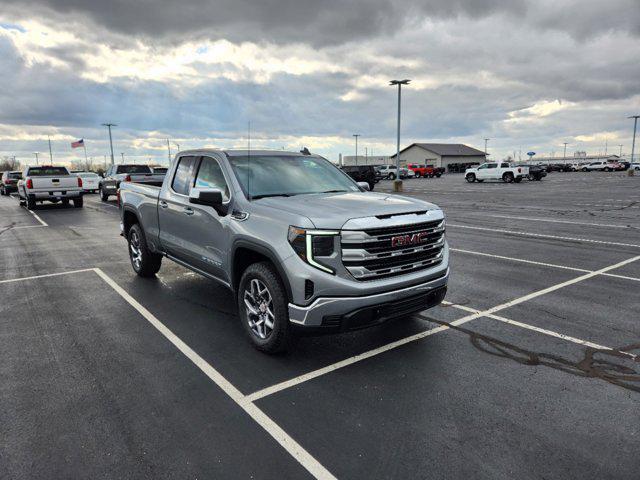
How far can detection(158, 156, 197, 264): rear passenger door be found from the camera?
5633mm

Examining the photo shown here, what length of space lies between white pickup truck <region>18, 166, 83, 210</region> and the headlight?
790 inches

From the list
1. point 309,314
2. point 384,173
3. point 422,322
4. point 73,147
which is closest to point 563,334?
point 422,322

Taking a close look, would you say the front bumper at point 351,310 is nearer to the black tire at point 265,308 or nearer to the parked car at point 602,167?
the black tire at point 265,308

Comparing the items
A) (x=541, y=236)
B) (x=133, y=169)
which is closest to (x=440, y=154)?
(x=133, y=169)

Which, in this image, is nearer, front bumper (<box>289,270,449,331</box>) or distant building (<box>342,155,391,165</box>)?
front bumper (<box>289,270,449,331</box>)

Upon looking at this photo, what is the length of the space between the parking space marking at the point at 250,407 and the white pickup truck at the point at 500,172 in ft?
137

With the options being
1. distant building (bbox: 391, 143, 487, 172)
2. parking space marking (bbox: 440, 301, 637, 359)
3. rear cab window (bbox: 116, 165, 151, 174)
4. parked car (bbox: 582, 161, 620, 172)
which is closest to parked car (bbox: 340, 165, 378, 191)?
rear cab window (bbox: 116, 165, 151, 174)

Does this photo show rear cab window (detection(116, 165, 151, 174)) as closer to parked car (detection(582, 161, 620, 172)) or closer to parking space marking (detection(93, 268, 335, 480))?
parking space marking (detection(93, 268, 335, 480))

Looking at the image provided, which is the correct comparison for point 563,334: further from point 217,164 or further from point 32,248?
point 32,248

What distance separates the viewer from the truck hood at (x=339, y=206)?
3.84 metres

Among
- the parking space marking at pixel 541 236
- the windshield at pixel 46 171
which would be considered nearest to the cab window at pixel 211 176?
the parking space marking at pixel 541 236

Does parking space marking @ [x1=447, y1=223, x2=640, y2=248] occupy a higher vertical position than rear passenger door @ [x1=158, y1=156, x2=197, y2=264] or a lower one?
lower

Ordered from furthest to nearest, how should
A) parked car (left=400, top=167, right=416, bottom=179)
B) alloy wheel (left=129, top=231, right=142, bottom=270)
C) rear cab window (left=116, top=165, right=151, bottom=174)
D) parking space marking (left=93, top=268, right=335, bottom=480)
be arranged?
parked car (left=400, top=167, right=416, bottom=179) < rear cab window (left=116, top=165, right=151, bottom=174) < alloy wheel (left=129, top=231, right=142, bottom=270) < parking space marking (left=93, top=268, right=335, bottom=480)

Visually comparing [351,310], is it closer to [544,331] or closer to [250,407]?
[250,407]
